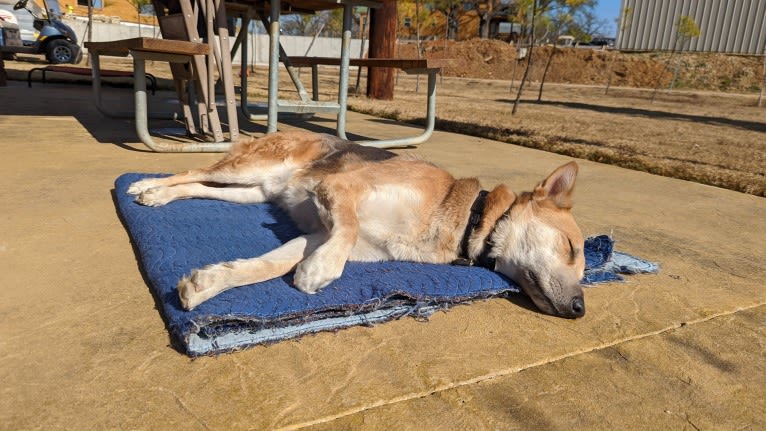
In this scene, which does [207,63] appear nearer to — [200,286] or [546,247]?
[200,286]

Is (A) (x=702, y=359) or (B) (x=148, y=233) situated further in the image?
(B) (x=148, y=233)

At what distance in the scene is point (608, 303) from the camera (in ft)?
9.08

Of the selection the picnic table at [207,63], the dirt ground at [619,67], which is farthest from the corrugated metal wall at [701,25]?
the picnic table at [207,63]

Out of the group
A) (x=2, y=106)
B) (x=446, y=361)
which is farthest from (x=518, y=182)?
(x=2, y=106)

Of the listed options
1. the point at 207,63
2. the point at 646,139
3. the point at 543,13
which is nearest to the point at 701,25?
the point at 543,13

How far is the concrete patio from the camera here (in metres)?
1.69

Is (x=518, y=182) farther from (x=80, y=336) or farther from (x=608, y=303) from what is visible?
(x=80, y=336)

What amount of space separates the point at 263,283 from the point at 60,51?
20.0 m

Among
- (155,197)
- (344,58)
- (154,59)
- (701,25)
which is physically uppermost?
(701,25)

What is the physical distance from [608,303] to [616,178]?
11.6 feet

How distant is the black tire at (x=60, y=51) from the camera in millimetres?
18156

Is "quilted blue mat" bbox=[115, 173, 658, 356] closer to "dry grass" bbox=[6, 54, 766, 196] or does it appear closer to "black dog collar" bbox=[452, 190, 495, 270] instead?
"black dog collar" bbox=[452, 190, 495, 270]

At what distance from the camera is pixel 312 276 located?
2.33 m

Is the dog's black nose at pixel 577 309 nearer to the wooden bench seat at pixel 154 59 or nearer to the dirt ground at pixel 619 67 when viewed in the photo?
the wooden bench seat at pixel 154 59
